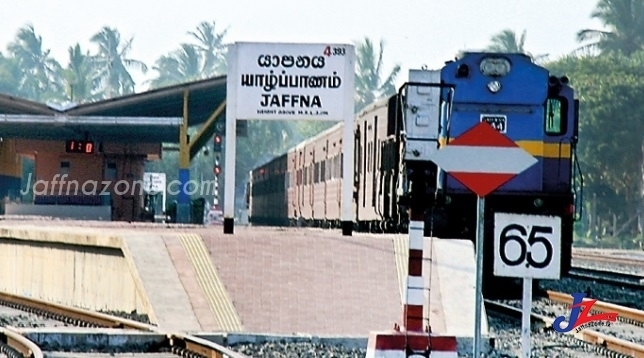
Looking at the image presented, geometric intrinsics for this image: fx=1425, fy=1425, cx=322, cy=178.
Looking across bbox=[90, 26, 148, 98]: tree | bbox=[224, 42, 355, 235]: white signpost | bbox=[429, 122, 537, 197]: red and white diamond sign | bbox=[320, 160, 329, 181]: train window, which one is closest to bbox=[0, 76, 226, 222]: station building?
bbox=[320, 160, 329, 181]: train window

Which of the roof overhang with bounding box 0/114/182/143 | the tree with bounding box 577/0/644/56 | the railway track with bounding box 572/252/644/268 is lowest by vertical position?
the railway track with bounding box 572/252/644/268

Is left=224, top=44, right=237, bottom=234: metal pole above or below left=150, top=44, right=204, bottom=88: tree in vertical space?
below

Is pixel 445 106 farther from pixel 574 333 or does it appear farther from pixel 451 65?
pixel 574 333

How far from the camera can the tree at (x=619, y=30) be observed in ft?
259

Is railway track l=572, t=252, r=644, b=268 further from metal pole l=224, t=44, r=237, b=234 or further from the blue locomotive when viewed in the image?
metal pole l=224, t=44, r=237, b=234

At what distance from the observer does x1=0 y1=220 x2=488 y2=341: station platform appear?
14.5 metres

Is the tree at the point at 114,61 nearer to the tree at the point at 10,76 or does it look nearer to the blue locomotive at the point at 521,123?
the tree at the point at 10,76

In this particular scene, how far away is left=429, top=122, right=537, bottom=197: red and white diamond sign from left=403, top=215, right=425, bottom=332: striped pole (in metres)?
0.82

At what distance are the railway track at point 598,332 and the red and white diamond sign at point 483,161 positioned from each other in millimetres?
4232

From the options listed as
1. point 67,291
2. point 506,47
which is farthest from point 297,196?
point 506,47

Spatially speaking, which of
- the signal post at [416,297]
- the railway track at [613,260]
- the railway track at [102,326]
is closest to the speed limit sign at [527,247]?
the signal post at [416,297]

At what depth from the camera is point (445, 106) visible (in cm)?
1953

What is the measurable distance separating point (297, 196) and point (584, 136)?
28.9 m

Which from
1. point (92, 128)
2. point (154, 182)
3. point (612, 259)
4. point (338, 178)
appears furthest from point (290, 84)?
point (154, 182)
